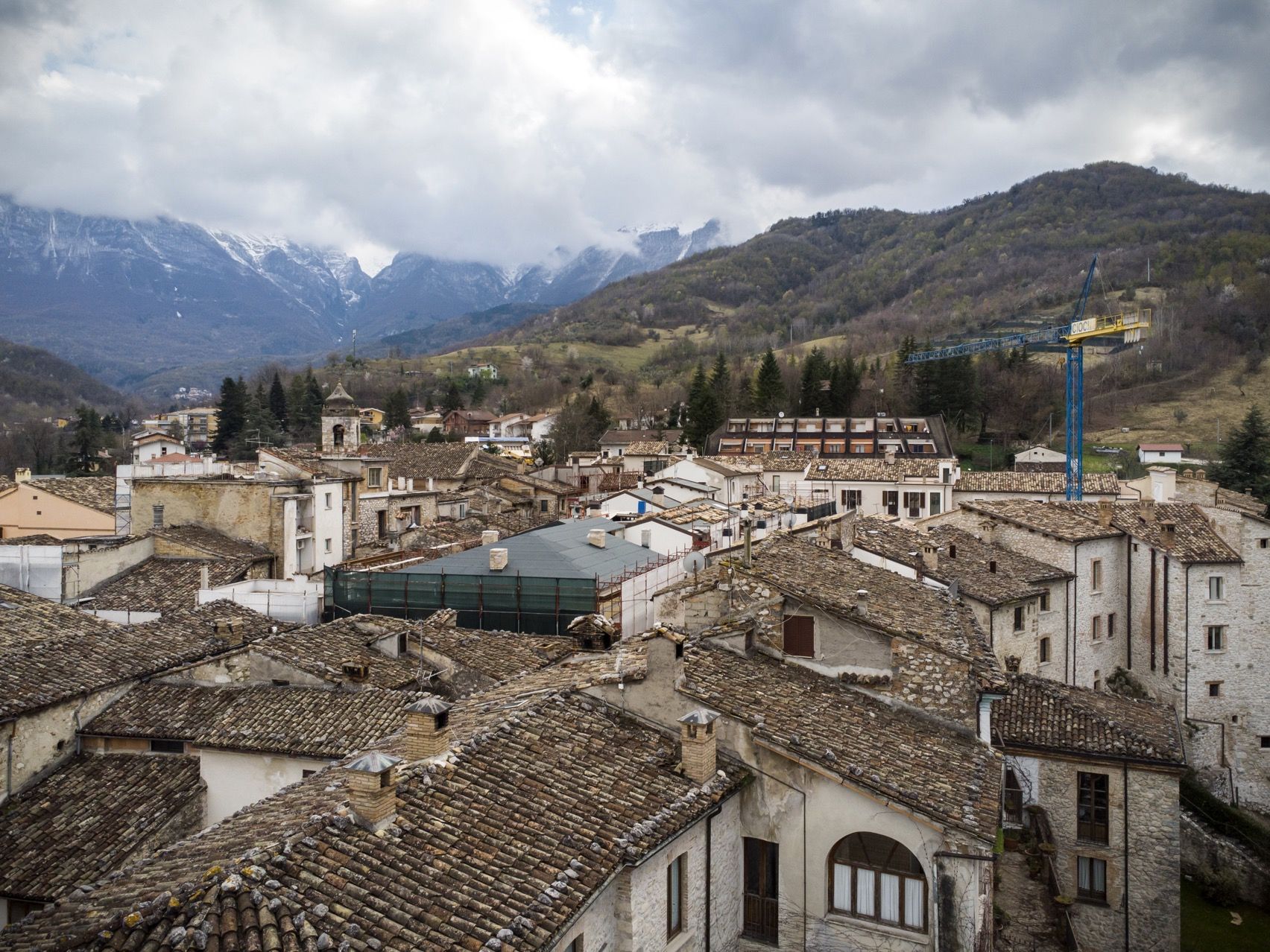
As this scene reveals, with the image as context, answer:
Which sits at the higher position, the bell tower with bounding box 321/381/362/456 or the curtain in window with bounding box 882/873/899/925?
the bell tower with bounding box 321/381/362/456

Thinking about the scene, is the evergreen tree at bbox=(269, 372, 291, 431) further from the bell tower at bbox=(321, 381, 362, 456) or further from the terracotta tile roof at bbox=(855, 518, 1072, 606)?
the terracotta tile roof at bbox=(855, 518, 1072, 606)

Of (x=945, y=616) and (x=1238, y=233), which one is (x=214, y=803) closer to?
(x=945, y=616)

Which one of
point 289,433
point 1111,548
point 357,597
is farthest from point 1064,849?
point 289,433

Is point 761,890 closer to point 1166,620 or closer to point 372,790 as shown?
point 372,790

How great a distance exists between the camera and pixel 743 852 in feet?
35.1

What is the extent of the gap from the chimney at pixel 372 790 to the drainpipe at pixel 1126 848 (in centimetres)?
1628

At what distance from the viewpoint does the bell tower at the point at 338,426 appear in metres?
46.8

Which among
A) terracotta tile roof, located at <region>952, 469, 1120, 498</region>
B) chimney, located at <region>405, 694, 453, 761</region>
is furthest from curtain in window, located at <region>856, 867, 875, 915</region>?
terracotta tile roof, located at <region>952, 469, 1120, 498</region>

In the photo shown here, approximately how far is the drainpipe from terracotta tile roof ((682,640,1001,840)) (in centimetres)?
908

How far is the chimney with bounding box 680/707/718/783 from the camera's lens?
984cm

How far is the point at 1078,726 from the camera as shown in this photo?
19484mm

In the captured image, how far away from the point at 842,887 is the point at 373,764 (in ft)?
18.4

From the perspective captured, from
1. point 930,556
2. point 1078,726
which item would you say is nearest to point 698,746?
point 1078,726

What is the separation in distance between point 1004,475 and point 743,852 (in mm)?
44732
